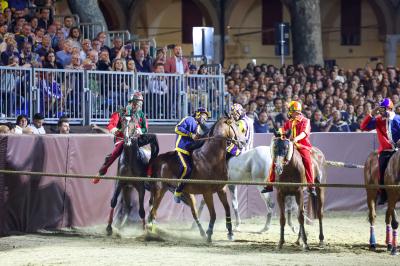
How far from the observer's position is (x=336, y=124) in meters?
28.8

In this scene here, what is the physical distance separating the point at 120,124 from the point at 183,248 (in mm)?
3588

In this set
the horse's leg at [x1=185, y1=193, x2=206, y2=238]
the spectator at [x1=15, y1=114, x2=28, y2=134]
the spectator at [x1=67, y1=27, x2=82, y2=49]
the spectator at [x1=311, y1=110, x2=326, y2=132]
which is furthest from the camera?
the spectator at [x1=311, y1=110, x2=326, y2=132]

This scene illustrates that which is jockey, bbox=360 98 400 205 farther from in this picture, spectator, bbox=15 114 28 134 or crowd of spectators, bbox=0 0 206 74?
crowd of spectators, bbox=0 0 206 74

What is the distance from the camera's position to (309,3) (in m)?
38.2

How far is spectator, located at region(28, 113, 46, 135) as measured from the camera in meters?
22.4

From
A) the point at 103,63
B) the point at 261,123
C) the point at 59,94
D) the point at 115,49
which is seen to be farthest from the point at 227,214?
the point at 115,49

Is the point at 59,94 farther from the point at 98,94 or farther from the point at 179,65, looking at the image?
the point at 179,65

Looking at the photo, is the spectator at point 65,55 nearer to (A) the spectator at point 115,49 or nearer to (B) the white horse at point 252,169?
(A) the spectator at point 115,49

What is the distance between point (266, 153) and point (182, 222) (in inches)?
88.9

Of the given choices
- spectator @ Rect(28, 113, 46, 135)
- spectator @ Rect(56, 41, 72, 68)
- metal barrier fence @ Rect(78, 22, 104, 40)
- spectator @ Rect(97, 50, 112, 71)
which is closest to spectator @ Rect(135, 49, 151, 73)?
spectator @ Rect(97, 50, 112, 71)

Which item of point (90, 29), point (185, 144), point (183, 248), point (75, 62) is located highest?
point (90, 29)

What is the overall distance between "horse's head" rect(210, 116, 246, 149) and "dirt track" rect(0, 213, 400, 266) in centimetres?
180

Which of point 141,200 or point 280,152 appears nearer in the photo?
point 280,152

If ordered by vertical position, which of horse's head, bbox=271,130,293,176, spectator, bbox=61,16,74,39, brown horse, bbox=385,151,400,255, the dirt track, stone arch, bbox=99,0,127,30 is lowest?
the dirt track
